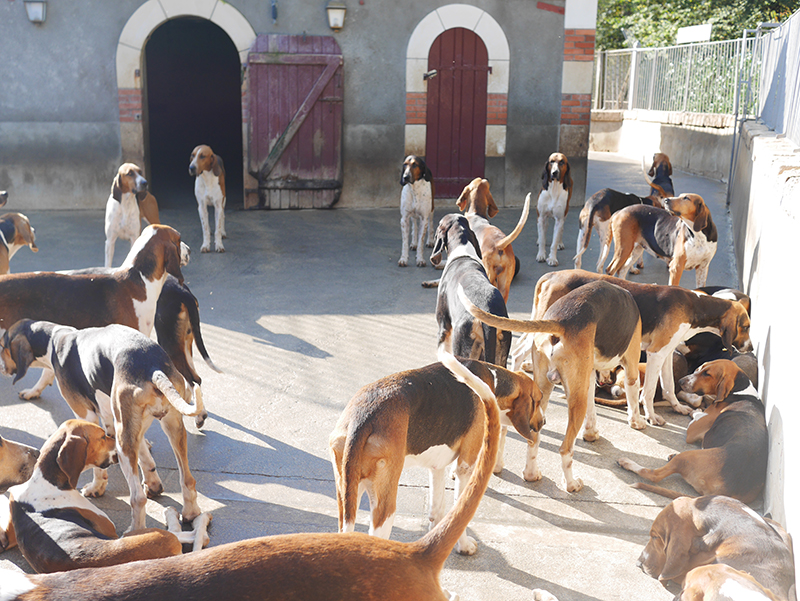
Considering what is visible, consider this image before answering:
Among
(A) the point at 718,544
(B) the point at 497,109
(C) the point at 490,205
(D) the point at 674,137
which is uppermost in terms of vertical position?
(B) the point at 497,109

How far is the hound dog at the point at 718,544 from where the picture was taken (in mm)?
2684

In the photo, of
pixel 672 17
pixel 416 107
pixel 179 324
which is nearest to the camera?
pixel 179 324

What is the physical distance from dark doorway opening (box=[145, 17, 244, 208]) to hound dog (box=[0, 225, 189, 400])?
12384 mm

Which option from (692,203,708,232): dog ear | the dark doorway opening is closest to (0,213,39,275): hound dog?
(692,203,708,232): dog ear

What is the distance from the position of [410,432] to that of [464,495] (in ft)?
2.69

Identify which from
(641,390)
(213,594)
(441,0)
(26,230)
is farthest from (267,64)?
(213,594)

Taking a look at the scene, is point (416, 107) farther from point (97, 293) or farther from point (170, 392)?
point (170, 392)

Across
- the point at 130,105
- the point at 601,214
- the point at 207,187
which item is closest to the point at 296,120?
the point at 130,105

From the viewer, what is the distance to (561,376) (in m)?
3.83

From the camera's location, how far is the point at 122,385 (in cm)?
330

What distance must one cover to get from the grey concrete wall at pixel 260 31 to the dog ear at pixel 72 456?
28.9 feet

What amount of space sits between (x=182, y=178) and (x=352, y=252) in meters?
6.96

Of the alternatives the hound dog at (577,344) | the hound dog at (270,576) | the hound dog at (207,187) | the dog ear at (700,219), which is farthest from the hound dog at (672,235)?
the hound dog at (270,576)

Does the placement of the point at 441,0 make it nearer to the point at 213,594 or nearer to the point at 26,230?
the point at 26,230
